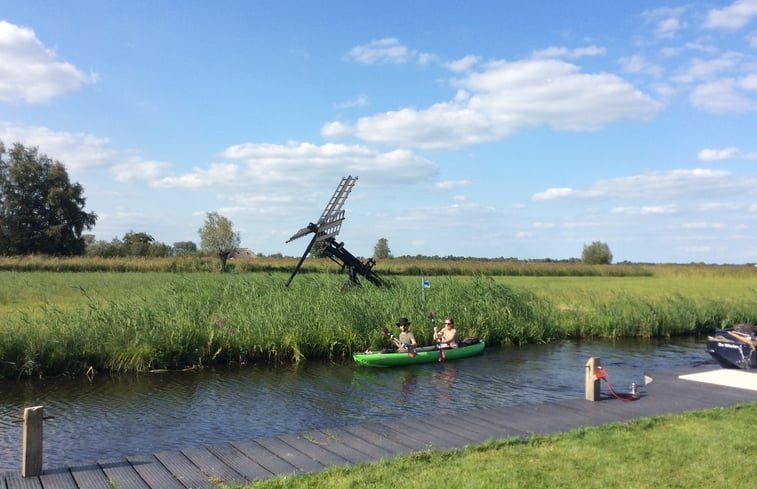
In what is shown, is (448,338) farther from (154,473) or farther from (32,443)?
(32,443)

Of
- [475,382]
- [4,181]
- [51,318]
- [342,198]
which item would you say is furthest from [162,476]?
[4,181]

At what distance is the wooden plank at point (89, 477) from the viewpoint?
20.8 feet

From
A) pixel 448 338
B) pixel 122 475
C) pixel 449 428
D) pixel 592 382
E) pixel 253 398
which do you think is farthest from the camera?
pixel 448 338

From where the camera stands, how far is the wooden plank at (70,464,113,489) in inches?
250

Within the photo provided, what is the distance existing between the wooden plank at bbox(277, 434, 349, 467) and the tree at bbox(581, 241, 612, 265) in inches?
3375

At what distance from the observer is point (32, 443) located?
6.50 m

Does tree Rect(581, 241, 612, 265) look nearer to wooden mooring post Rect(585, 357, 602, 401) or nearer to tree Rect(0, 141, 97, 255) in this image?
tree Rect(0, 141, 97, 255)

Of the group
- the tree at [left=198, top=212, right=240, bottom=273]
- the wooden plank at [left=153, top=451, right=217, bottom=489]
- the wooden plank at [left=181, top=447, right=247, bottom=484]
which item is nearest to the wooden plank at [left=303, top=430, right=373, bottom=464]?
the wooden plank at [left=181, top=447, right=247, bottom=484]

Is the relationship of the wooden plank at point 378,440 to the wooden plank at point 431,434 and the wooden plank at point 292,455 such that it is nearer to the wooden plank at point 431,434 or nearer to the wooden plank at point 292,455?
the wooden plank at point 431,434

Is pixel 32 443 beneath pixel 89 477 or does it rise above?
above

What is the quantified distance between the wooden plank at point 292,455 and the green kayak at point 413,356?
299 inches

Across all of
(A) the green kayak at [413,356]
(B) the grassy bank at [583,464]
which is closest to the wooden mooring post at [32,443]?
(B) the grassy bank at [583,464]

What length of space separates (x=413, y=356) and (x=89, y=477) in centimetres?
1041

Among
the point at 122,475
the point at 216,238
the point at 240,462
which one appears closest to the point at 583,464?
the point at 240,462
